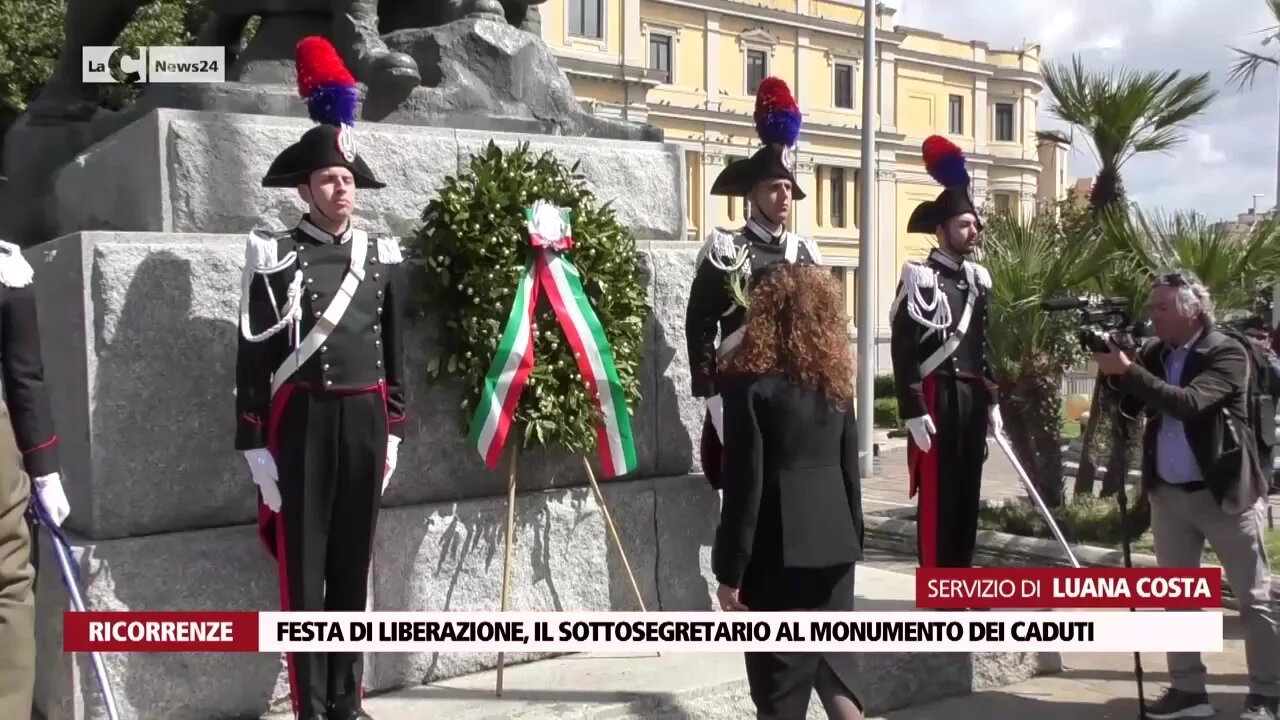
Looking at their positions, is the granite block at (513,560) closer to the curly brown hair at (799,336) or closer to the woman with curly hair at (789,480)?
the woman with curly hair at (789,480)

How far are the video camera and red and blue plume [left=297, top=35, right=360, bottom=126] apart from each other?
2.84 m

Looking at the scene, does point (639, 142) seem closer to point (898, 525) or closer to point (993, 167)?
point (898, 525)

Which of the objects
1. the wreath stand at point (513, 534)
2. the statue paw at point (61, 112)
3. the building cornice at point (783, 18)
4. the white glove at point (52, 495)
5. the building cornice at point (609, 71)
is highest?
the building cornice at point (783, 18)

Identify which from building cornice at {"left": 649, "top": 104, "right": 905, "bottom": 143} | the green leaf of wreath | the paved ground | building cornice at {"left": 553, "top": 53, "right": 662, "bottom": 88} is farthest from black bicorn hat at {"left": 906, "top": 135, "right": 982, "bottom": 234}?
building cornice at {"left": 649, "top": 104, "right": 905, "bottom": 143}

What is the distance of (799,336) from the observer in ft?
12.5

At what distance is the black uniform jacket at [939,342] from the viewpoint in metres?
5.40

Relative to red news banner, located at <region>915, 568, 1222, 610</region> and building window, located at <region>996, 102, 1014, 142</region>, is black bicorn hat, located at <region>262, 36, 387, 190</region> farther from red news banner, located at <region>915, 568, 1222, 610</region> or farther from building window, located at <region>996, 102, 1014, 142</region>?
building window, located at <region>996, 102, 1014, 142</region>

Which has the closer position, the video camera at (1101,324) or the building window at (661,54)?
the video camera at (1101,324)

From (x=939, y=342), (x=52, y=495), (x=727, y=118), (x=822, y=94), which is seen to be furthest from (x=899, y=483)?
(x=822, y=94)

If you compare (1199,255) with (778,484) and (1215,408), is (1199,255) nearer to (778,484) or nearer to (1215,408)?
(1215,408)

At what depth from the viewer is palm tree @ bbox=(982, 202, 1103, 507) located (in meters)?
9.46

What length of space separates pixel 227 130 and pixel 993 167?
55.9 meters

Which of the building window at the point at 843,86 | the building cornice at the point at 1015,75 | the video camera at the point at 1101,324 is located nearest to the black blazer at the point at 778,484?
the video camera at the point at 1101,324

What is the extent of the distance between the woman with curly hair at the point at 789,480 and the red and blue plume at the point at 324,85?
1580mm
